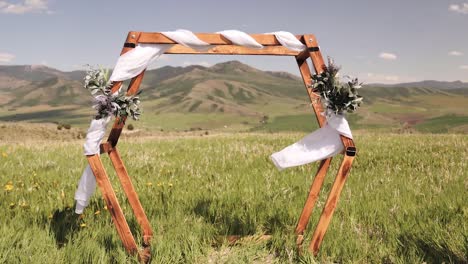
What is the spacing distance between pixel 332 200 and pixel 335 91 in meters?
1.14

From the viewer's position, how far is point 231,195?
603 centimetres

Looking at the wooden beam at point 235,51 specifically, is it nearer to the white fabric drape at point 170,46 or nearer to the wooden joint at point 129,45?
the white fabric drape at point 170,46

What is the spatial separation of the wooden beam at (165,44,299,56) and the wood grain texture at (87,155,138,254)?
1370mm

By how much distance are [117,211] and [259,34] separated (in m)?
2.39

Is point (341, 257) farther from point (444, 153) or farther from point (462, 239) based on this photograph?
point (444, 153)

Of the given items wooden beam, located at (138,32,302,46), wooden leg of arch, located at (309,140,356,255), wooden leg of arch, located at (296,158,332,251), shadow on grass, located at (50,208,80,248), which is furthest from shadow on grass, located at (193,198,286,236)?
wooden beam, located at (138,32,302,46)

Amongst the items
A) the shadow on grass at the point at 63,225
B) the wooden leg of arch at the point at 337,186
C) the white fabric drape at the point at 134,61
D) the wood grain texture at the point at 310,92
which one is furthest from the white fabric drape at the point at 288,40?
the shadow on grass at the point at 63,225

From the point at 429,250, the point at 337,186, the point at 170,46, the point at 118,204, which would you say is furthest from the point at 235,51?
the point at 429,250

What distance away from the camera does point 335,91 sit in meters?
3.85

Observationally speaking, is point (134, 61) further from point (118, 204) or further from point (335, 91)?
point (335, 91)

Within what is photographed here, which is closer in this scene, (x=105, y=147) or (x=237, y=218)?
(x=105, y=147)

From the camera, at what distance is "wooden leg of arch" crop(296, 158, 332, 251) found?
425cm

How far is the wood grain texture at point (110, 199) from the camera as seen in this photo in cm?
380

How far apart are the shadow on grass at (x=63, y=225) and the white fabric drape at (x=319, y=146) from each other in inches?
103
